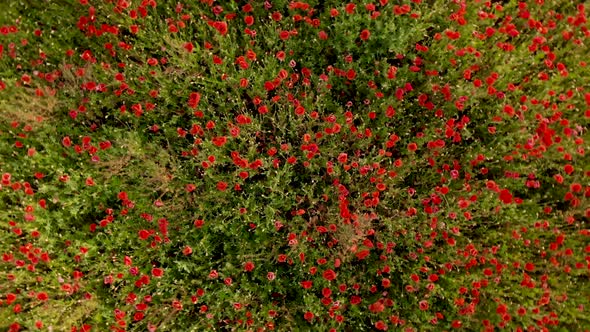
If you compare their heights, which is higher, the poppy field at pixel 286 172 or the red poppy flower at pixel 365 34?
the red poppy flower at pixel 365 34

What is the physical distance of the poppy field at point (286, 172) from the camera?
3.80m

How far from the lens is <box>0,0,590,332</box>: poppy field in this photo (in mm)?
3805

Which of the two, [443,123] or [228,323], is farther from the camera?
[443,123]

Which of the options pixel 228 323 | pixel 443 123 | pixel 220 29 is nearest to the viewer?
pixel 220 29

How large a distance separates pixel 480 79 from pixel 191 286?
333 centimetres

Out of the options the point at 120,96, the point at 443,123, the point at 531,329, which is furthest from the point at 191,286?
the point at 531,329

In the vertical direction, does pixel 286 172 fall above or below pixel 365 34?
below

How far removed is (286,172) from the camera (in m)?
3.91

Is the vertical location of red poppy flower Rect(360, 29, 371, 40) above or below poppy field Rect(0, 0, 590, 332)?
above

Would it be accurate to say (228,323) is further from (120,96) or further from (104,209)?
(120,96)

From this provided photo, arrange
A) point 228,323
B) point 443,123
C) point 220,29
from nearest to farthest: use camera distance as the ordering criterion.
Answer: point 220,29 < point 228,323 < point 443,123

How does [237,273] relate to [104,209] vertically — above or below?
below

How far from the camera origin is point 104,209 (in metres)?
3.98

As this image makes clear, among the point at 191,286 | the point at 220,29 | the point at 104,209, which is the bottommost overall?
the point at 191,286
